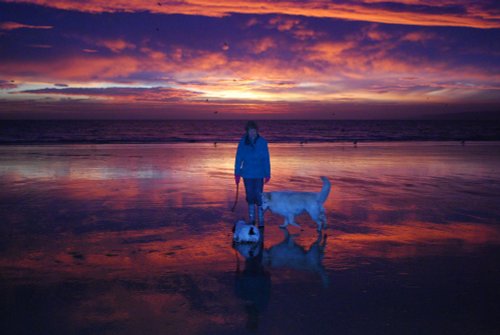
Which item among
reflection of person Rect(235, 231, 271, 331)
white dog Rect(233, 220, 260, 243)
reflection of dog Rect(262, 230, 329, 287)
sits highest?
white dog Rect(233, 220, 260, 243)

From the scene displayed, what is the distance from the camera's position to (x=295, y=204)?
8.30 metres

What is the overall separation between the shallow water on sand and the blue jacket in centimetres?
104

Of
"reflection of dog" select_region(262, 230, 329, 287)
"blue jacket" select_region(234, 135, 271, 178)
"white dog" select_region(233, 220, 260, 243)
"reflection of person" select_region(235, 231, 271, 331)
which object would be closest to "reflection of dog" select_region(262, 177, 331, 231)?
"blue jacket" select_region(234, 135, 271, 178)

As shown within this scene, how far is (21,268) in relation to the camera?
6.11m

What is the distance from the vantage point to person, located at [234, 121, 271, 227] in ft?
27.4

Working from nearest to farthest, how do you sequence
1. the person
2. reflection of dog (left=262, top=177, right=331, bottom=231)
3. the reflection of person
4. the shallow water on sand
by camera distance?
the shallow water on sand, the reflection of person, reflection of dog (left=262, top=177, right=331, bottom=231), the person

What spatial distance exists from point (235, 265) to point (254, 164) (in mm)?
2578

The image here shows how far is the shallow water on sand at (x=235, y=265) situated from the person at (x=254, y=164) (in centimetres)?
69

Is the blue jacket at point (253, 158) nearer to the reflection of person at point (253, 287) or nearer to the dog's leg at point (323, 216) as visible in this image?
the dog's leg at point (323, 216)

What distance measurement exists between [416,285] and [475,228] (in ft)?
11.7

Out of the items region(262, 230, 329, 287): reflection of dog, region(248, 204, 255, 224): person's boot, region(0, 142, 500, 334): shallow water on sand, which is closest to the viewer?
region(0, 142, 500, 334): shallow water on sand

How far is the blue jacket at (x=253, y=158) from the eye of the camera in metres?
8.38

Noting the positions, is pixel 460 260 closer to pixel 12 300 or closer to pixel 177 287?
pixel 177 287

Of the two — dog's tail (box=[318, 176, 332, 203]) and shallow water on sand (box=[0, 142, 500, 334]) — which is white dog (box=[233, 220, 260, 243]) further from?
dog's tail (box=[318, 176, 332, 203])
